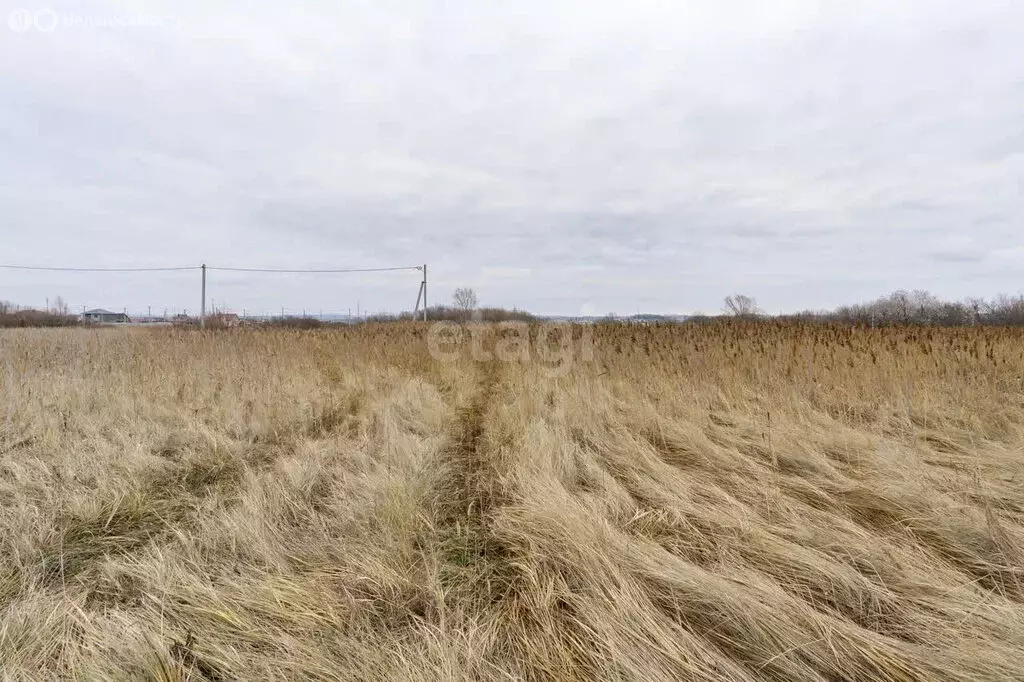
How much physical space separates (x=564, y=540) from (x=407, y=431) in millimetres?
2629

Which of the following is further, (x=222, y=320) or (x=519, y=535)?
(x=222, y=320)

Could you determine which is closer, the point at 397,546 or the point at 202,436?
the point at 397,546

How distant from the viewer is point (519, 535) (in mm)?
2168

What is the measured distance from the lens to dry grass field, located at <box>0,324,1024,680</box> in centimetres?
142

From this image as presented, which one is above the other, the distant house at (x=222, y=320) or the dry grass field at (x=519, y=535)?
the distant house at (x=222, y=320)

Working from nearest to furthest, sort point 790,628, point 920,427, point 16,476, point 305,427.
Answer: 1. point 790,628
2. point 16,476
3. point 920,427
4. point 305,427

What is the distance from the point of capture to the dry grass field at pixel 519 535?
4.67 ft

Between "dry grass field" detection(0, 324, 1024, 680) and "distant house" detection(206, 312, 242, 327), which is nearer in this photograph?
"dry grass field" detection(0, 324, 1024, 680)

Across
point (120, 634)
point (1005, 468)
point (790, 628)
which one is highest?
point (1005, 468)

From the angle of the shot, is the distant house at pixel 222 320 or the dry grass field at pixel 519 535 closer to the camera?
the dry grass field at pixel 519 535

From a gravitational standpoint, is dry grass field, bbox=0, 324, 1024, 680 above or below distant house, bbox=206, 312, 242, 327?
Answer: below

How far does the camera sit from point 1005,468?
294 cm

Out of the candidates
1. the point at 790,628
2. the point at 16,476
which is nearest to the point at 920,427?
the point at 790,628

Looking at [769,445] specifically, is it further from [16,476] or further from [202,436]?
[16,476]
